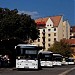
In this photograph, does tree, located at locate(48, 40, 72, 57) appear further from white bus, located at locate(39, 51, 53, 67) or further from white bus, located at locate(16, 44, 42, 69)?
white bus, located at locate(16, 44, 42, 69)

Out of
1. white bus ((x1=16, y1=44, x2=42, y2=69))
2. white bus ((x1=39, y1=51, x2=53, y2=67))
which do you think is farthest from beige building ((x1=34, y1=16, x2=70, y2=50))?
white bus ((x1=16, y1=44, x2=42, y2=69))

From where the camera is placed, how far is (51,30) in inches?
5886

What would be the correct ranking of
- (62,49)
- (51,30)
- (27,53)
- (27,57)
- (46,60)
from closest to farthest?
(27,57)
(27,53)
(46,60)
(62,49)
(51,30)

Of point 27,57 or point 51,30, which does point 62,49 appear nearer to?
point 51,30

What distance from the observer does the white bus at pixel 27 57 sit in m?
39.7

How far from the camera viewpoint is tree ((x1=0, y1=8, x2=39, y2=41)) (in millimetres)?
63400

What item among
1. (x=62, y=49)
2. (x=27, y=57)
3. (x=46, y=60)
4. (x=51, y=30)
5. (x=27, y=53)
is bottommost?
(x=27, y=57)

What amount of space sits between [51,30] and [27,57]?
361ft

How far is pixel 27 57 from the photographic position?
39875 mm

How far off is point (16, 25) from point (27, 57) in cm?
2643

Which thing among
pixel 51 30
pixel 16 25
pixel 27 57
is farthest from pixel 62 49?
pixel 27 57

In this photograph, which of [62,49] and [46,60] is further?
[62,49]

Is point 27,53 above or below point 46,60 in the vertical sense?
below

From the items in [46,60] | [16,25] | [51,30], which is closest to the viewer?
[46,60]
